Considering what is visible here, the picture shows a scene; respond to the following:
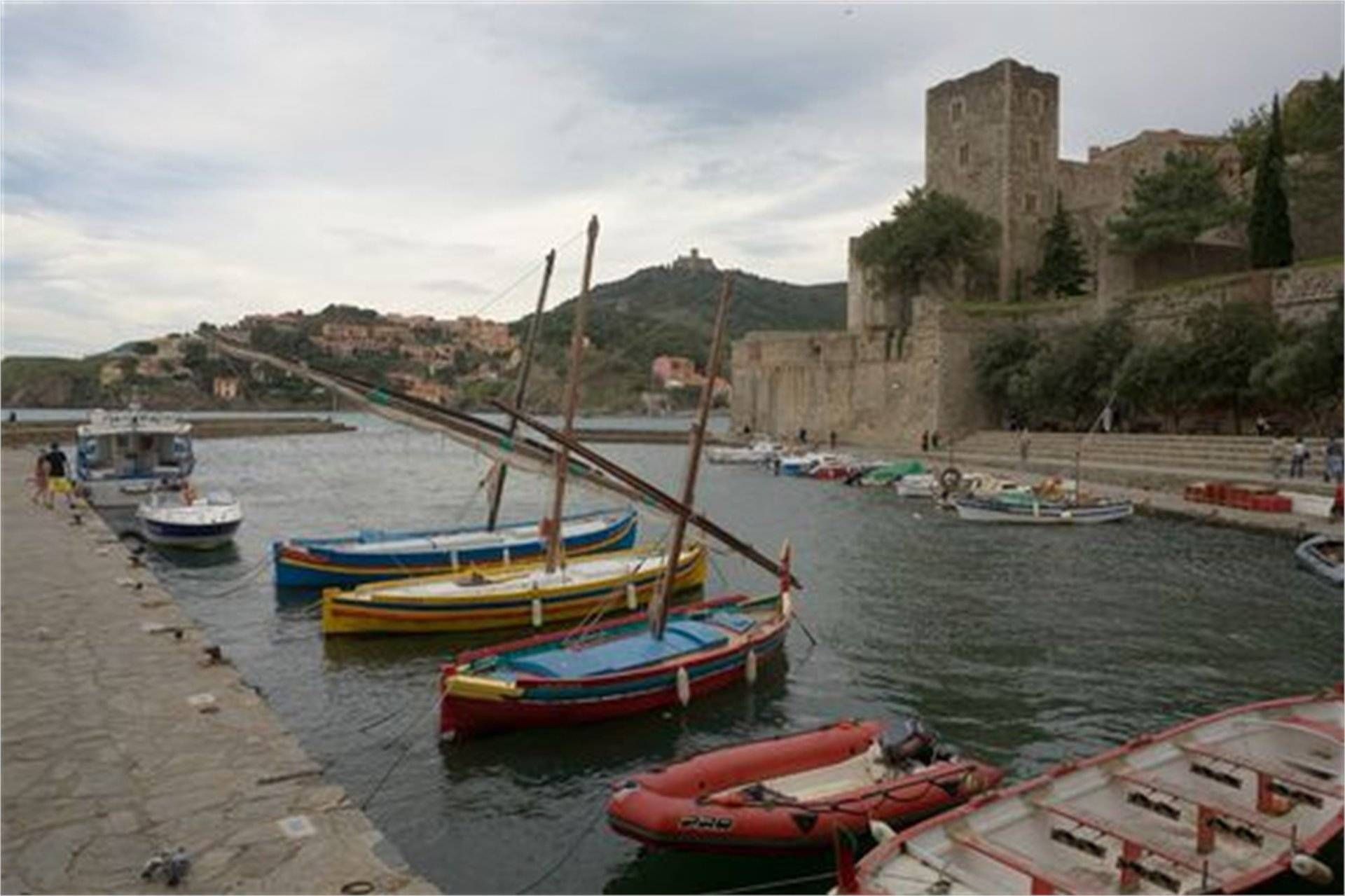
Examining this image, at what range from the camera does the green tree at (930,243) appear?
59.7 m

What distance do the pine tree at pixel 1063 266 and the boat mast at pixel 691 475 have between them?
47.0 metres

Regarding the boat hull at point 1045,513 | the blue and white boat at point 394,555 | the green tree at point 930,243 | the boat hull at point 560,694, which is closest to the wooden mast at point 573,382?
the blue and white boat at point 394,555

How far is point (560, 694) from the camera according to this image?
12.8 meters

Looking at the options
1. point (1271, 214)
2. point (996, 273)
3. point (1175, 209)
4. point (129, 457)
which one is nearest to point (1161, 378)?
point (1271, 214)

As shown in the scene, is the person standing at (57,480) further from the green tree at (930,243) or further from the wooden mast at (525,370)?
the green tree at (930,243)

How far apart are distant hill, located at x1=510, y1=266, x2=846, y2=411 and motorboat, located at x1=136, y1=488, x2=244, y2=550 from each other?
8903 centimetres

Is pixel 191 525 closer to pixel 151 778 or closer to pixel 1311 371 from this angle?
pixel 151 778

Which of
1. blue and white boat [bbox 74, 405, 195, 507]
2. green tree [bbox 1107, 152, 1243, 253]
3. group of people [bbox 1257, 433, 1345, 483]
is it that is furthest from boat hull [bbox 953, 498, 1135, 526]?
blue and white boat [bbox 74, 405, 195, 507]

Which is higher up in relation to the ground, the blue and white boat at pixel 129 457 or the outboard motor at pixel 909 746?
the blue and white boat at pixel 129 457

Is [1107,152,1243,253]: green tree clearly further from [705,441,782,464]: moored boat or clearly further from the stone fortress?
[705,441,782,464]: moored boat

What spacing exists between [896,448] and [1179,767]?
48777 millimetres

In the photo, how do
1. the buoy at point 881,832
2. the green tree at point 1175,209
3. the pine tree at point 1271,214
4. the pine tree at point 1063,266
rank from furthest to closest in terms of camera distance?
the pine tree at point 1063,266
the green tree at point 1175,209
the pine tree at point 1271,214
the buoy at point 881,832

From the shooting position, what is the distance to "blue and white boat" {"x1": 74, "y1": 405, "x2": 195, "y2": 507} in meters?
34.2

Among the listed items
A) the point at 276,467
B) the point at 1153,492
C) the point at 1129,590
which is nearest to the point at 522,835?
the point at 1129,590
